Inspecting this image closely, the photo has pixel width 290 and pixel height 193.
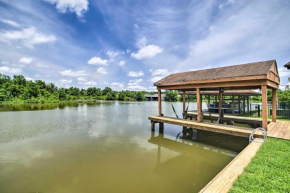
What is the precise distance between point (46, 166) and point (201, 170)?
558 cm

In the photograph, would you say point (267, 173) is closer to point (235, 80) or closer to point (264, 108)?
point (264, 108)

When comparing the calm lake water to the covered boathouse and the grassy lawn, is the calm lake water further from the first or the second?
the grassy lawn

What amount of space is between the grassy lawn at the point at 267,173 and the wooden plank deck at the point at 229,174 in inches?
3.9

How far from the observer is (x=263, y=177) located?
305 cm

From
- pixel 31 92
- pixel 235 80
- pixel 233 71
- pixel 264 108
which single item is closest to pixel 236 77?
pixel 235 80

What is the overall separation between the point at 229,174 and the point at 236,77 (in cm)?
509

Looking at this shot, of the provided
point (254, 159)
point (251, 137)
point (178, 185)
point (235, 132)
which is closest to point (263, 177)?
point (254, 159)

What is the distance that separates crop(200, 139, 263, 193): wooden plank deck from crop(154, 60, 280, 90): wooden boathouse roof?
3229 millimetres

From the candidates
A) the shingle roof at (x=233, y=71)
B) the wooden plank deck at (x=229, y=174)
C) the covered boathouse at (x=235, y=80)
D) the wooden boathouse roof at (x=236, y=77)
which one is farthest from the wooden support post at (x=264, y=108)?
the wooden plank deck at (x=229, y=174)

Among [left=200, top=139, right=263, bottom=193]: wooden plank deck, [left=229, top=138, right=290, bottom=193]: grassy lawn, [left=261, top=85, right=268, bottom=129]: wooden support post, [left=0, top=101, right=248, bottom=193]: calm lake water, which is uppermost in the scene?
[left=261, top=85, right=268, bottom=129]: wooden support post

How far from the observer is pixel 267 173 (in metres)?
3.19

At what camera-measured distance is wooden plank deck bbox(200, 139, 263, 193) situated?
8.95 ft

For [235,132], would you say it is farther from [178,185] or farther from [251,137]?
[178,185]

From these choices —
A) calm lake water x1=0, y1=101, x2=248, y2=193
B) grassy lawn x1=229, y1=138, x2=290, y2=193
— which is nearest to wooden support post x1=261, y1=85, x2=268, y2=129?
calm lake water x1=0, y1=101, x2=248, y2=193
